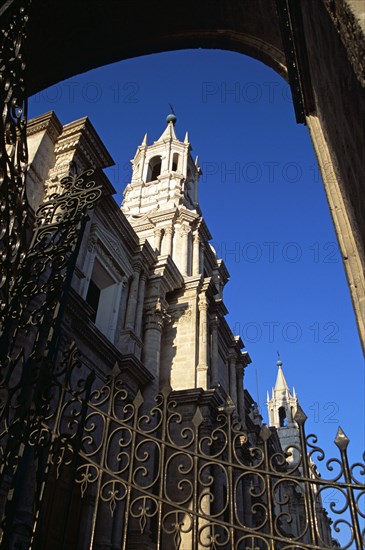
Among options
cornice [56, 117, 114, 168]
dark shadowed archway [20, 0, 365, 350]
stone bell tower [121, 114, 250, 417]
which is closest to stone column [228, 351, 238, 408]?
stone bell tower [121, 114, 250, 417]

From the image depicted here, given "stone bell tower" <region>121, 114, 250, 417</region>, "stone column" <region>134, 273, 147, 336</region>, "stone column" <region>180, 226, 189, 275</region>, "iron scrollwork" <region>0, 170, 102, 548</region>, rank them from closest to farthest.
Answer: "iron scrollwork" <region>0, 170, 102, 548</region> < "stone column" <region>134, 273, 147, 336</region> < "stone bell tower" <region>121, 114, 250, 417</region> < "stone column" <region>180, 226, 189, 275</region>

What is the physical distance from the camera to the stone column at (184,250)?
19.6m

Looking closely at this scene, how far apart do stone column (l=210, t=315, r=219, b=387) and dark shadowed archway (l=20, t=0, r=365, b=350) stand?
1357 cm

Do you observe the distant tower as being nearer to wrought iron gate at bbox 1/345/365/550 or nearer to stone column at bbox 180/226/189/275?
stone column at bbox 180/226/189/275

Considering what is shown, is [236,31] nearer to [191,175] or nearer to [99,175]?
[99,175]

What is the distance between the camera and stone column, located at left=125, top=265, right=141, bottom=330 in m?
14.4

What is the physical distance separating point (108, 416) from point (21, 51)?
A: 3.37 metres

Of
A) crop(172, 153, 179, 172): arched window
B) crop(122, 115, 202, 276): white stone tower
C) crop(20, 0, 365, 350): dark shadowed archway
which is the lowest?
crop(20, 0, 365, 350): dark shadowed archway

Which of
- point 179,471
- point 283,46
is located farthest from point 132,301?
point 179,471

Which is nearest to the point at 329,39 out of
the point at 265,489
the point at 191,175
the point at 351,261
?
the point at 351,261

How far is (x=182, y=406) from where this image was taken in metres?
14.5

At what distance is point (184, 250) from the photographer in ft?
66.2

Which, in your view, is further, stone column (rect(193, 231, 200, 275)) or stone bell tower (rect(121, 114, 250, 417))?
stone column (rect(193, 231, 200, 275))

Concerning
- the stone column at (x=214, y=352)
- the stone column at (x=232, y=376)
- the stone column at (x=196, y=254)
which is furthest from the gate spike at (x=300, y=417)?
the stone column at (x=232, y=376)
